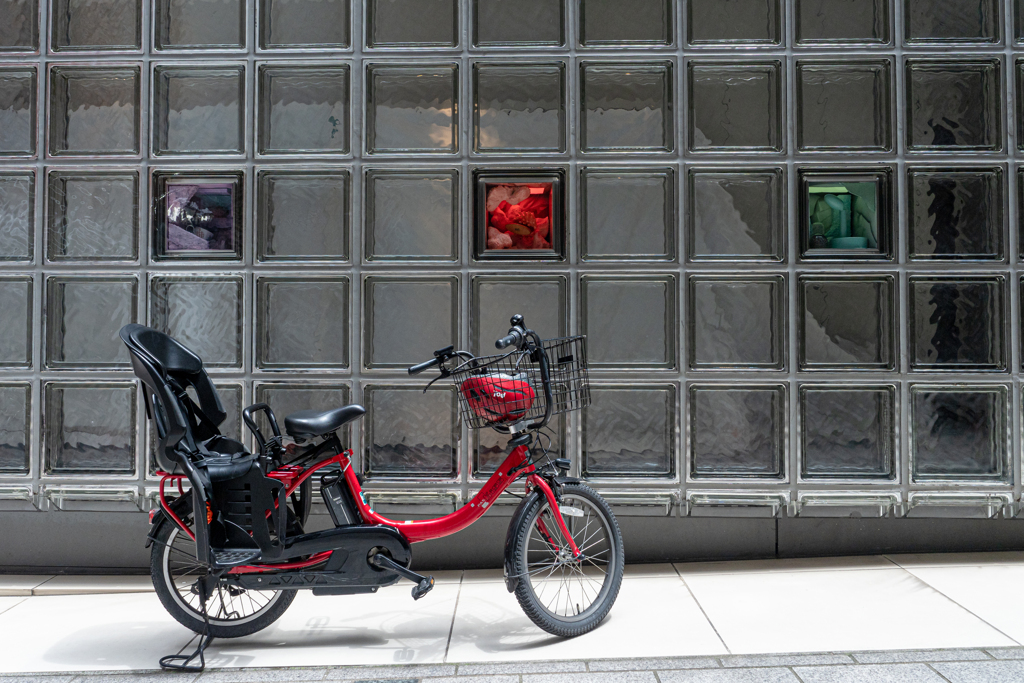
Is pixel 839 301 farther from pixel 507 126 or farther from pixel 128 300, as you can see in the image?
pixel 128 300

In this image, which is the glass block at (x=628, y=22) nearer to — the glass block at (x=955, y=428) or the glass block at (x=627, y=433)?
the glass block at (x=627, y=433)

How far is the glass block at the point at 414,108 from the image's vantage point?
4055 millimetres

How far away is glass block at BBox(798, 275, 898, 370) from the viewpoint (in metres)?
4.01

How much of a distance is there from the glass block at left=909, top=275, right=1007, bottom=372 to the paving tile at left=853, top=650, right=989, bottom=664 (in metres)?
1.61

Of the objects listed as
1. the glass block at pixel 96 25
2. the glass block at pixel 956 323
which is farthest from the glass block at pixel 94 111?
the glass block at pixel 956 323

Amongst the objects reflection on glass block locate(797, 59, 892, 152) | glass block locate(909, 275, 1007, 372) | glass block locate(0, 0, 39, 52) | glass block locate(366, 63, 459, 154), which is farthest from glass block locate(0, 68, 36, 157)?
glass block locate(909, 275, 1007, 372)

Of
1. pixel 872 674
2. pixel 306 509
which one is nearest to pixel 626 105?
pixel 306 509

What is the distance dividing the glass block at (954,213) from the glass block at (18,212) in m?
4.92

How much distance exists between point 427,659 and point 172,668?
1.01 meters

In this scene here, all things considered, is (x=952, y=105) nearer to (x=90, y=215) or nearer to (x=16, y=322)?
(x=90, y=215)

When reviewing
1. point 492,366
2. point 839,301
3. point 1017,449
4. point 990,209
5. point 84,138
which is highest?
point 84,138

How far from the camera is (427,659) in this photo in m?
2.97

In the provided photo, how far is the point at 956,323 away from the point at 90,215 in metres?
4.87

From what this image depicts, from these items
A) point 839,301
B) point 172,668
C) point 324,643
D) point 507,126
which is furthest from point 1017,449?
point 172,668
